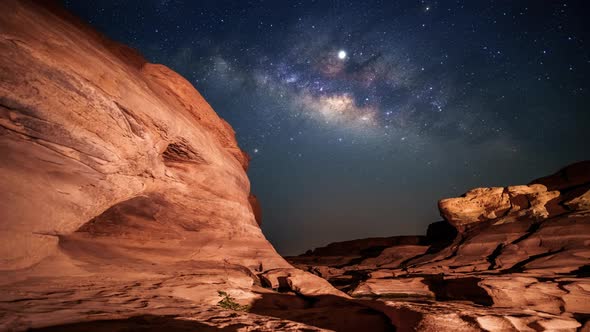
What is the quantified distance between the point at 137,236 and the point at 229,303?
5.07m

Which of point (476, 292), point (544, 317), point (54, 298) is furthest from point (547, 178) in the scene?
point (54, 298)

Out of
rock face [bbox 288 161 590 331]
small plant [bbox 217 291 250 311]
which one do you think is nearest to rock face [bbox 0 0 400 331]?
small plant [bbox 217 291 250 311]

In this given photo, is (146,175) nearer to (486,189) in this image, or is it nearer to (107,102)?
(107,102)

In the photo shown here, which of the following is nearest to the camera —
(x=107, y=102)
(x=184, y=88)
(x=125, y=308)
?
(x=125, y=308)

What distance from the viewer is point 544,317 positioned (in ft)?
17.8

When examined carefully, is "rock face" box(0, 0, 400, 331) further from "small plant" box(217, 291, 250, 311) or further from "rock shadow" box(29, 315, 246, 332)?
"small plant" box(217, 291, 250, 311)

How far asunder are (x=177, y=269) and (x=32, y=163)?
4992 millimetres

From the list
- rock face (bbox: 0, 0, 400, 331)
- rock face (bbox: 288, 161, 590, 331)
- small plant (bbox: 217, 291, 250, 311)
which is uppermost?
rock face (bbox: 0, 0, 400, 331)

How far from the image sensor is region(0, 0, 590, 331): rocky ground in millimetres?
4918

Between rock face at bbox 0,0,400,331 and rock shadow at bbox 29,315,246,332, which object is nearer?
rock shadow at bbox 29,315,246,332

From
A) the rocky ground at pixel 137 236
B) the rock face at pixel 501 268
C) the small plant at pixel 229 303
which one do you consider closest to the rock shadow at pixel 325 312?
the rocky ground at pixel 137 236

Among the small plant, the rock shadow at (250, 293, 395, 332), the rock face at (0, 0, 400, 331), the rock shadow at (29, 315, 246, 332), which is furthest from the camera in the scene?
the small plant

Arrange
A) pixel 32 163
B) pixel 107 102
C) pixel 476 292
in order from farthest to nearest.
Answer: pixel 476 292, pixel 107 102, pixel 32 163

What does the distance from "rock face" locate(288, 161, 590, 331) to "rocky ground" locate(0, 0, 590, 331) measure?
81 millimetres
